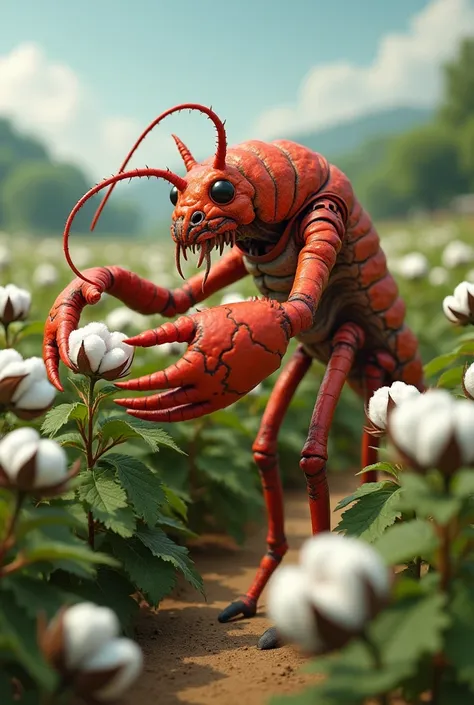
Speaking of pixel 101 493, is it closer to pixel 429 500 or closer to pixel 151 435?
pixel 151 435

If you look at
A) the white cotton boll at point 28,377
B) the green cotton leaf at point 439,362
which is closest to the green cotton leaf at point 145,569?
the white cotton boll at point 28,377

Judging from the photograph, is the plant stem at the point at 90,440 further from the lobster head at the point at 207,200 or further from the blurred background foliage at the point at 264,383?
the blurred background foliage at the point at 264,383

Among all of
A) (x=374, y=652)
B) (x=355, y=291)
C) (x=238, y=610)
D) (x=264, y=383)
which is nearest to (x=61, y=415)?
(x=238, y=610)

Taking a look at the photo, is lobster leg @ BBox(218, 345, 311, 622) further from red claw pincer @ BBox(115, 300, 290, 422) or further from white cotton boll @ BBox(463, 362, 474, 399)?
white cotton boll @ BBox(463, 362, 474, 399)

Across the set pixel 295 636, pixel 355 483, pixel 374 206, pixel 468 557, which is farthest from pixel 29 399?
pixel 374 206

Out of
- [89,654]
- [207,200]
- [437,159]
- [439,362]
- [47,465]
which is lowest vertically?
[89,654]

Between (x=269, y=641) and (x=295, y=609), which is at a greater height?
(x=295, y=609)
